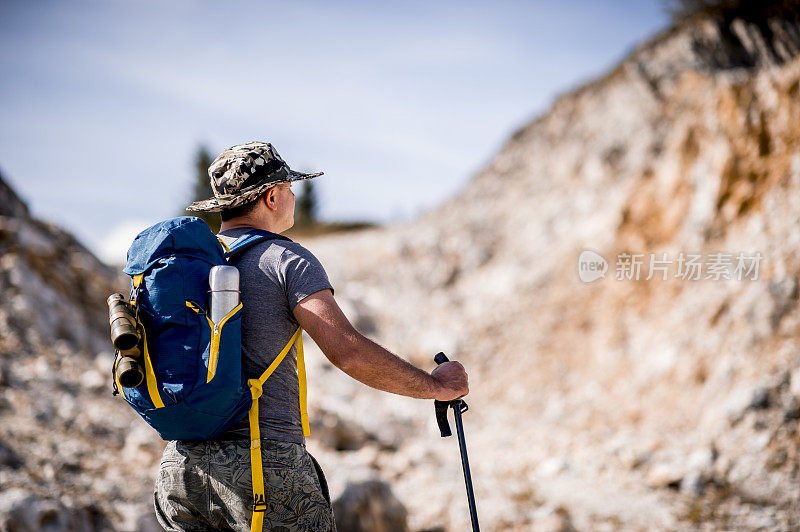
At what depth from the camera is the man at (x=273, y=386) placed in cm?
206

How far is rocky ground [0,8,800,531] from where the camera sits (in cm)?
621

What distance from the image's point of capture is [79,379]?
7.51 metres

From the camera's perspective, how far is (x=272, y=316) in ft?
7.01

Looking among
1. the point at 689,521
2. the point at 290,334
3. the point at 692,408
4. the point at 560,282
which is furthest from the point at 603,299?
the point at 290,334

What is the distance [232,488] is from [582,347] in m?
9.75

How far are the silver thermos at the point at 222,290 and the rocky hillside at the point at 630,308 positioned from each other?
493cm

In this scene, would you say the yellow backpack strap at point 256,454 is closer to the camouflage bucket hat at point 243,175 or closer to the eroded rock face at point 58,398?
the camouflage bucket hat at point 243,175

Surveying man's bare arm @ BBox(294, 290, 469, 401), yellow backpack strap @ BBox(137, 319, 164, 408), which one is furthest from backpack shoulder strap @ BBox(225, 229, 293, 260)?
yellow backpack strap @ BBox(137, 319, 164, 408)

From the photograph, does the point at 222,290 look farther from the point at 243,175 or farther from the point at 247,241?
the point at 243,175

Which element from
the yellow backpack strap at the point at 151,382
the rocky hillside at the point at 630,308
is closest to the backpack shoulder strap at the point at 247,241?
the yellow backpack strap at the point at 151,382

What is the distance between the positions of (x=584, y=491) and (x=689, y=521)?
1321 millimetres

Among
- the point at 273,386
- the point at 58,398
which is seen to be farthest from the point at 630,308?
the point at 273,386

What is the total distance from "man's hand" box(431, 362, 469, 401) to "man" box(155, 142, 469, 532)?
2 centimetres

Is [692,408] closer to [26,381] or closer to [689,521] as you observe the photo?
[689,521]
